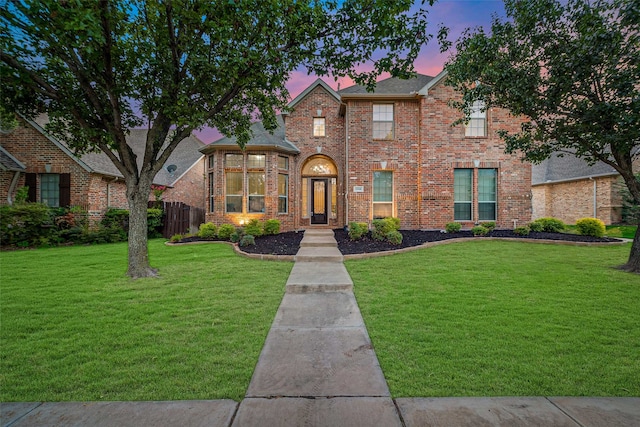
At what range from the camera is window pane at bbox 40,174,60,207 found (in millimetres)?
11852

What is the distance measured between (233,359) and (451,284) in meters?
4.22

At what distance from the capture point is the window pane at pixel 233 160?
12359 mm

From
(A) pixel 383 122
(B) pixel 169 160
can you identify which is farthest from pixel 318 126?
(B) pixel 169 160

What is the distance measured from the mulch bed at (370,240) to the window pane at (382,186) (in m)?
1.83

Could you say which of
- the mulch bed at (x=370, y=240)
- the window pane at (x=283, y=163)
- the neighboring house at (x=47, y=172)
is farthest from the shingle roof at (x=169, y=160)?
the mulch bed at (x=370, y=240)

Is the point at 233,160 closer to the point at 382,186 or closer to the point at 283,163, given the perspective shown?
the point at 283,163

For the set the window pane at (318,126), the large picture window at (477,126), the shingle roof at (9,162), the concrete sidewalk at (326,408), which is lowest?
the concrete sidewalk at (326,408)

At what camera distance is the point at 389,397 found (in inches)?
84.0

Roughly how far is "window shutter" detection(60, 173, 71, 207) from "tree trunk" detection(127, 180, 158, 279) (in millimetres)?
8993

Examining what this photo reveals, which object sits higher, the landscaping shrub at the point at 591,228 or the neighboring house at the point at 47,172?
the neighboring house at the point at 47,172

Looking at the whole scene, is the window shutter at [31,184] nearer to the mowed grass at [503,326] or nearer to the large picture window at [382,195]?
the mowed grass at [503,326]

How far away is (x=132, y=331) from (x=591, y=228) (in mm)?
Answer: 14452

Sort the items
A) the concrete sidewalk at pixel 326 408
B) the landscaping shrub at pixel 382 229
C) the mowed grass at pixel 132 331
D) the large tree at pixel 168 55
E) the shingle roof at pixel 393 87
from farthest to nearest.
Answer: the shingle roof at pixel 393 87 < the landscaping shrub at pixel 382 229 < the large tree at pixel 168 55 < the mowed grass at pixel 132 331 < the concrete sidewalk at pixel 326 408

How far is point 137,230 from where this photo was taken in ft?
19.5
